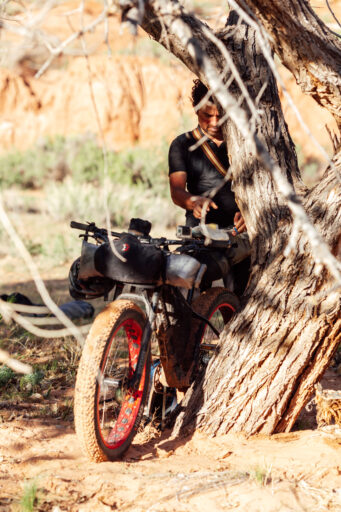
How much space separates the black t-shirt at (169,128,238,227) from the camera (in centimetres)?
397

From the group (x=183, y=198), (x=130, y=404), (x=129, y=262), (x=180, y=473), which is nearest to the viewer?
(x=180, y=473)

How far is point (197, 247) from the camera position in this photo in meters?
3.36

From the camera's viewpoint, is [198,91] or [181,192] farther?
[198,91]

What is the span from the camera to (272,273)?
Answer: 3121 millimetres

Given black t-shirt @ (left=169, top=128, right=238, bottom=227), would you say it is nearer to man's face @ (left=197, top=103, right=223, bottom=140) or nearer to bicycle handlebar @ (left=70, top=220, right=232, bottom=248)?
man's face @ (left=197, top=103, right=223, bottom=140)

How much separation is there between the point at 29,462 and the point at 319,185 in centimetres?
204

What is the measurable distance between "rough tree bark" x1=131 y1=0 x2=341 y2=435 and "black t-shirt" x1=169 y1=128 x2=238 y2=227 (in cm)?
67

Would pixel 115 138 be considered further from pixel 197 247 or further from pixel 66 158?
pixel 197 247

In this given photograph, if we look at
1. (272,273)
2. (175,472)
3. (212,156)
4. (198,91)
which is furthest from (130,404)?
(198,91)

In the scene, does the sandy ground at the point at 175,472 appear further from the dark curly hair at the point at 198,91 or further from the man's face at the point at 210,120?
the dark curly hair at the point at 198,91

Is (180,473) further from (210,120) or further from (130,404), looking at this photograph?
(210,120)

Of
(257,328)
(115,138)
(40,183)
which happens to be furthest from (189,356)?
(115,138)

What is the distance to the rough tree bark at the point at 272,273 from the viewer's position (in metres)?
2.95

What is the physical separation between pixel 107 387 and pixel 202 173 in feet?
5.68
